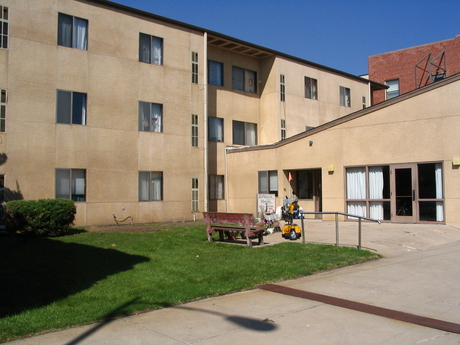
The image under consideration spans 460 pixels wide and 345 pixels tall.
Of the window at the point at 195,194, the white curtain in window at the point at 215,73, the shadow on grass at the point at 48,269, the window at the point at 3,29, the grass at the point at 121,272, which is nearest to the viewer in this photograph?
the grass at the point at 121,272

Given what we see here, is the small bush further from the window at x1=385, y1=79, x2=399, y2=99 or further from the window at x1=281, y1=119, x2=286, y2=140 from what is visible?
the window at x1=385, y1=79, x2=399, y2=99

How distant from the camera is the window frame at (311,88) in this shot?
1136 inches

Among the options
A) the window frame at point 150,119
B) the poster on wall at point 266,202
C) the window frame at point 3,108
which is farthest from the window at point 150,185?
the window frame at point 3,108

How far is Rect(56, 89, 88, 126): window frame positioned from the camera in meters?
18.7

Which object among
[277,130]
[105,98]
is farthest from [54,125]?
[277,130]

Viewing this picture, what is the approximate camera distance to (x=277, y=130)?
87.9 ft

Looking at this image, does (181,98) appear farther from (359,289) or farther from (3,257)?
(359,289)

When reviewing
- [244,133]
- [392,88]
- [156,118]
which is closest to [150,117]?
[156,118]

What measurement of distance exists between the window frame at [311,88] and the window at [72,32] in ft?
47.2

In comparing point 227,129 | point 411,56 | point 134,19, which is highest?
point 411,56

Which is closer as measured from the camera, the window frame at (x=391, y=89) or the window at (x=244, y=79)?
the window at (x=244, y=79)

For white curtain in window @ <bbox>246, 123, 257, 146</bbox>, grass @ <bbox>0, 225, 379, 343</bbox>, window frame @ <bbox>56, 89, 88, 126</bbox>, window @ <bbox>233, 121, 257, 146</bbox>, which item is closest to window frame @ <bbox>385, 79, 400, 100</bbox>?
white curtain in window @ <bbox>246, 123, 257, 146</bbox>

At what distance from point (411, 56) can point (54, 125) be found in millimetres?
29297

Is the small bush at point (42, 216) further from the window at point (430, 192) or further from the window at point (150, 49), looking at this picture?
the window at point (430, 192)
